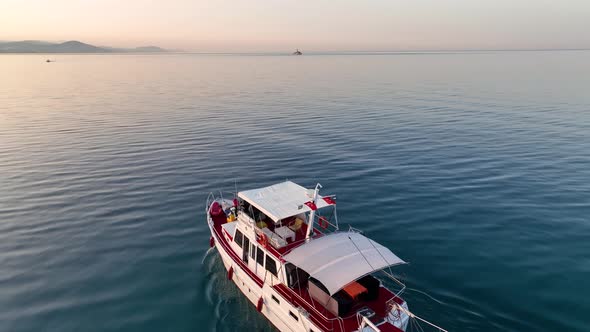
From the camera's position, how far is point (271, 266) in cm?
1920

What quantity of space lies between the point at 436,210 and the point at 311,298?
1692 centimetres

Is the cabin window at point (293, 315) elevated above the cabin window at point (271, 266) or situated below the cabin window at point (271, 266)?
below

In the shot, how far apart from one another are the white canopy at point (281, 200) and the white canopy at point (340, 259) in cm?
215

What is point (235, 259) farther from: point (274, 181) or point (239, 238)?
point (274, 181)

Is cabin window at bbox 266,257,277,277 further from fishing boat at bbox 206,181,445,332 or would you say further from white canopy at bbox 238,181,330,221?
white canopy at bbox 238,181,330,221

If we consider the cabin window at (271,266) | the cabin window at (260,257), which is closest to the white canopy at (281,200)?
the cabin window at (260,257)

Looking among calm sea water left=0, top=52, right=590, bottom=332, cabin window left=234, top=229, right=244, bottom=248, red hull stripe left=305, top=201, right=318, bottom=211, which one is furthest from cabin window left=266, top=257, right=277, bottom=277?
red hull stripe left=305, top=201, right=318, bottom=211

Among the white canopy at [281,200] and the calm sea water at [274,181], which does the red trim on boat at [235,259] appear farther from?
the white canopy at [281,200]

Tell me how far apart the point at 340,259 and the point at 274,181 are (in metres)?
20.7

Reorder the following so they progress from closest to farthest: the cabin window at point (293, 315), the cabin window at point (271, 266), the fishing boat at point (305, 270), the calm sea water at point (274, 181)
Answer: the fishing boat at point (305, 270) < the cabin window at point (293, 315) < the cabin window at point (271, 266) < the calm sea water at point (274, 181)

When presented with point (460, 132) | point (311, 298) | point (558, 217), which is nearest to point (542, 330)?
point (311, 298)

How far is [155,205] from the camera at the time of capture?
31.8 m

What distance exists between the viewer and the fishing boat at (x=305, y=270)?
16094 millimetres

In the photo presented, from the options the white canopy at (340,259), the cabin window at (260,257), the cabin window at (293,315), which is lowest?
the cabin window at (293,315)
